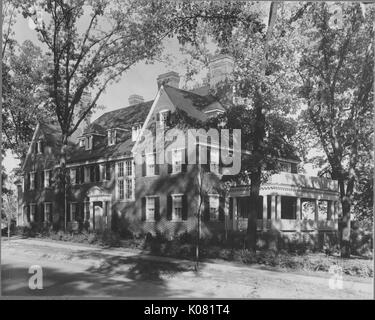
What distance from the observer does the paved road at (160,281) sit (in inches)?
439

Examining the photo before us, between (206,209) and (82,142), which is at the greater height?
(82,142)

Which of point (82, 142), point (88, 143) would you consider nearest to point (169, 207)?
point (88, 143)

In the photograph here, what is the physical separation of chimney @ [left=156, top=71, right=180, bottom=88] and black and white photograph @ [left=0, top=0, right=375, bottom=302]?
0.54 ft

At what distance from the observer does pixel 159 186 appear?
25.1 m

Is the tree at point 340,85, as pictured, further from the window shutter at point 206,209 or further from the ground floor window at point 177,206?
the ground floor window at point 177,206

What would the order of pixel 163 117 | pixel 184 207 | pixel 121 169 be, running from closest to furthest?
pixel 163 117 → pixel 184 207 → pixel 121 169

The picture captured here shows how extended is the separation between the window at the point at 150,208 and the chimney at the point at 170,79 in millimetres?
6905

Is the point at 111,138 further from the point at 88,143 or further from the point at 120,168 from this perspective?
the point at 88,143

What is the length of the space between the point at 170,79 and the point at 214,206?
286 inches

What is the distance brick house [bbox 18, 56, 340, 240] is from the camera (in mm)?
22422

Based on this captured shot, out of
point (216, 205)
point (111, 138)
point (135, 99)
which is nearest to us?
point (216, 205)

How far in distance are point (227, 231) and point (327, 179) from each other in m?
7.12

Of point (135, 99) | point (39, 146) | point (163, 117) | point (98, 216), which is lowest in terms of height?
point (98, 216)

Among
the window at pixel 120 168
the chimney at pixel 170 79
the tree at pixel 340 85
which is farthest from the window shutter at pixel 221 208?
the window at pixel 120 168
